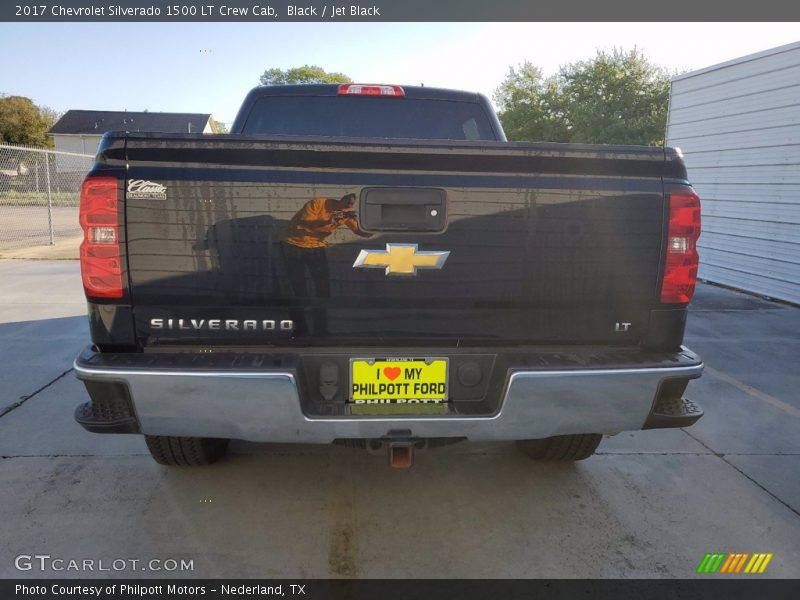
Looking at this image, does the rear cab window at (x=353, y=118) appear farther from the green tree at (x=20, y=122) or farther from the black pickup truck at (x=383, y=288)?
the green tree at (x=20, y=122)

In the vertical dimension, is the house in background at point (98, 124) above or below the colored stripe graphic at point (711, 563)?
above

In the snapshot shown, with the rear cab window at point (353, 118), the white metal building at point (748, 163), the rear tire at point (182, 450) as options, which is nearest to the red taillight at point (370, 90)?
the rear cab window at point (353, 118)

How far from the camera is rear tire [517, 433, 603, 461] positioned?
10.1 ft

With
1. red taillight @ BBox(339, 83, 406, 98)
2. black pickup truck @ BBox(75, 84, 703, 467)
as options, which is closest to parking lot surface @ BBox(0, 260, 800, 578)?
black pickup truck @ BBox(75, 84, 703, 467)

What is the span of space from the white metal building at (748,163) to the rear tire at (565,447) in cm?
695

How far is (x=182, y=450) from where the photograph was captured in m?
3.01

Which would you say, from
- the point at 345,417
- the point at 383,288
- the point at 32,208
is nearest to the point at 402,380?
the point at 345,417

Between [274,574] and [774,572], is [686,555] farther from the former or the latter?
[274,574]

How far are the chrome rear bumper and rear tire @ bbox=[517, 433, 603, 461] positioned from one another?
2.33 ft

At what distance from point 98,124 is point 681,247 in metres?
65.6

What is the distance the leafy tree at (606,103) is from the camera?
28078 mm

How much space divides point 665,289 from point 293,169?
161 centimetres

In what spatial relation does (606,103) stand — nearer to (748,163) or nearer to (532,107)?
(532,107)

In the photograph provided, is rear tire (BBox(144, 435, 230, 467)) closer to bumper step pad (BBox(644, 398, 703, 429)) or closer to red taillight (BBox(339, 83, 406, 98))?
bumper step pad (BBox(644, 398, 703, 429))
